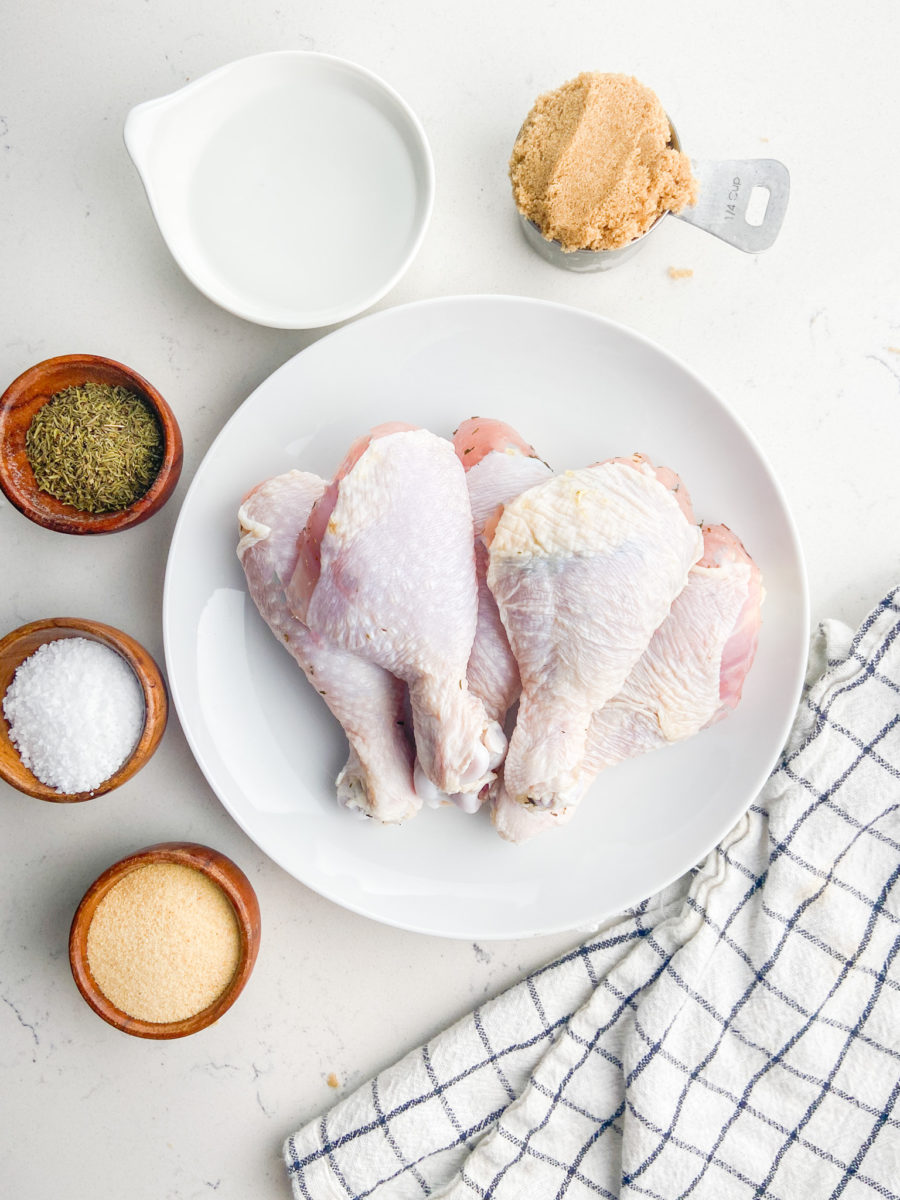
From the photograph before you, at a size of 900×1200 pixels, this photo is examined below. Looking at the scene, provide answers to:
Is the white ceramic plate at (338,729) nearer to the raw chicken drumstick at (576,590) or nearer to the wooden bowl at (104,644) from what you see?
the wooden bowl at (104,644)

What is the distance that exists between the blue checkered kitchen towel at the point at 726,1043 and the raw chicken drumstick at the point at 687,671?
0.79 ft

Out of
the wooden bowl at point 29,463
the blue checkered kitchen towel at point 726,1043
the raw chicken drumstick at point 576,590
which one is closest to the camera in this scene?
the raw chicken drumstick at point 576,590

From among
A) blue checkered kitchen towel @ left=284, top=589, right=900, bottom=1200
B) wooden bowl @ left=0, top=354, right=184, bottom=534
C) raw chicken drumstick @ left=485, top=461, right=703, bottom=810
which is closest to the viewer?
raw chicken drumstick @ left=485, top=461, right=703, bottom=810

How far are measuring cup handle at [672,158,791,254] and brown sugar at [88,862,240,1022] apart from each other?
110 cm

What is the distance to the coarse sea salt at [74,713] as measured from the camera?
1081 millimetres

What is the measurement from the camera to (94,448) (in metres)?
1.09

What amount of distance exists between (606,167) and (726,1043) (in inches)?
47.3

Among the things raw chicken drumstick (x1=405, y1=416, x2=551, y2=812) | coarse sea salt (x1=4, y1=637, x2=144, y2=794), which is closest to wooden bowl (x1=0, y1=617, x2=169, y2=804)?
coarse sea salt (x1=4, y1=637, x2=144, y2=794)

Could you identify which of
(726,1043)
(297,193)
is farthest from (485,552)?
(726,1043)

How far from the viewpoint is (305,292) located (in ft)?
3.81

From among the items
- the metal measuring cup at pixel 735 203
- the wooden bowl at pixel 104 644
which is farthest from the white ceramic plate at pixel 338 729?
the metal measuring cup at pixel 735 203

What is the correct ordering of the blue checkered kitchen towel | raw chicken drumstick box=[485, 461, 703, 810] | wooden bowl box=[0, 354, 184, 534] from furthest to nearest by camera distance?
the blue checkered kitchen towel < wooden bowl box=[0, 354, 184, 534] < raw chicken drumstick box=[485, 461, 703, 810]

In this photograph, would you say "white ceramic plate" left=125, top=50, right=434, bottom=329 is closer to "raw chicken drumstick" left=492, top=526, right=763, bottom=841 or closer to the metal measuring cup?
the metal measuring cup

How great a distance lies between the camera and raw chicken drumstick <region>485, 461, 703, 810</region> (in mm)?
955
